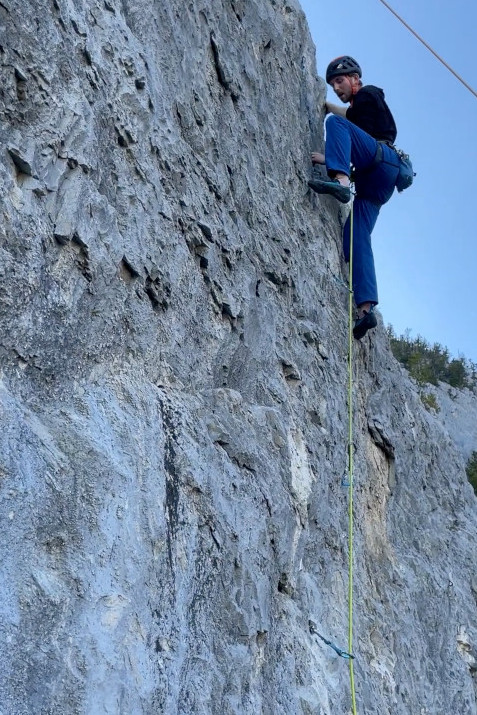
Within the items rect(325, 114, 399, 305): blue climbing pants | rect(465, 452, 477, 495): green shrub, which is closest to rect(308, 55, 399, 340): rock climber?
rect(325, 114, 399, 305): blue climbing pants

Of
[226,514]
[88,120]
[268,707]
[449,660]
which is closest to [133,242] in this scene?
[88,120]

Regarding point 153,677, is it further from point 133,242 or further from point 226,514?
point 133,242

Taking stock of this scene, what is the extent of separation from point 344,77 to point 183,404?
460 centimetres

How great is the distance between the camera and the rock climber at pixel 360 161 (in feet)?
22.4

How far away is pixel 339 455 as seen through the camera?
6.07 metres

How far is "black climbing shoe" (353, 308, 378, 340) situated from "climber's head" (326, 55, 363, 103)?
2266 millimetres

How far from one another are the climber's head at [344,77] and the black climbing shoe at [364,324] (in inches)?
89.2

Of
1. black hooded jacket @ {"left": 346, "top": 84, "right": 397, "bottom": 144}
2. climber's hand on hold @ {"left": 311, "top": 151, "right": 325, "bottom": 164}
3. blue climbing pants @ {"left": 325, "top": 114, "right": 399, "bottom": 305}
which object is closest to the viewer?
blue climbing pants @ {"left": 325, "top": 114, "right": 399, "bottom": 305}

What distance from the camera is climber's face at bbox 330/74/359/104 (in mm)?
7891

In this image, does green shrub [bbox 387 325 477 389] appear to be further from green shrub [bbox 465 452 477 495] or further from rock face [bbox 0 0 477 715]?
rock face [bbox 0 0 477 715]

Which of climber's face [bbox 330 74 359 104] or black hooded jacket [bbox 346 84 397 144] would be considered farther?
climber's face [bbox 330 74 359 104]

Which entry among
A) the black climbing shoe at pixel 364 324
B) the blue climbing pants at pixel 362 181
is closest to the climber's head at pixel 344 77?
the blue climbing pants at pixel 362 181

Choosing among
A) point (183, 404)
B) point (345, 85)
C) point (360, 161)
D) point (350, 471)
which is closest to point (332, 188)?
point (360, 161)

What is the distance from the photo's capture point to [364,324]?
22.3 feet
